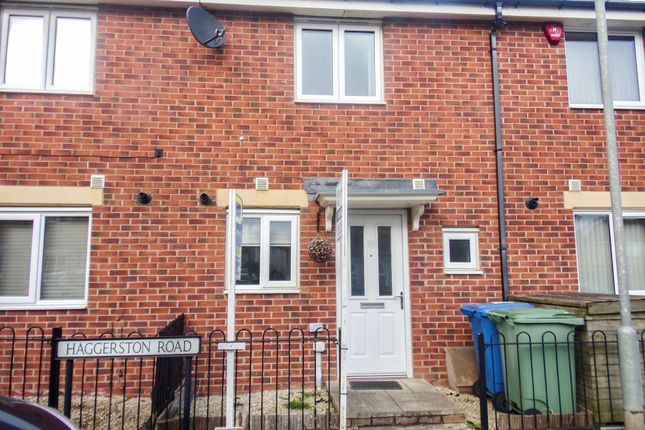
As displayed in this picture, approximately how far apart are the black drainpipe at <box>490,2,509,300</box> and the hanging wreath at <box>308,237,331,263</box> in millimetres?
2599

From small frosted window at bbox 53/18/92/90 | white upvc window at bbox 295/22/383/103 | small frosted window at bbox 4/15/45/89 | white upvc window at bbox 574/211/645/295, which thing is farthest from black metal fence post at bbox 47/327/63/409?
white upvc window at bbox 574/211/645/295

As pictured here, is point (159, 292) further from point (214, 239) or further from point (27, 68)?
point (27, 68)

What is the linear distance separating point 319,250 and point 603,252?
14.4 feet

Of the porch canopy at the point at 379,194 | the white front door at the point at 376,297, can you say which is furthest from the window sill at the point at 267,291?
the porch canopy at the point at 379,194

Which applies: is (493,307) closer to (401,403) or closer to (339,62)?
(401,403)

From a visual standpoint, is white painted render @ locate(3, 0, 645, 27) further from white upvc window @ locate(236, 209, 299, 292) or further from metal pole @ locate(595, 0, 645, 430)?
metal pole @ locate(595, 0, 645, 430)

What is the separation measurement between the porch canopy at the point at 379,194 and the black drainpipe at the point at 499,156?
3.30ft

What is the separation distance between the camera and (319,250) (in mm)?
6039

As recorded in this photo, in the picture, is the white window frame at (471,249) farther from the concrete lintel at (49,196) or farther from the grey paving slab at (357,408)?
the concrete lintel at (49,196)

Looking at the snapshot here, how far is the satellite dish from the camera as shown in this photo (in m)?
6.11

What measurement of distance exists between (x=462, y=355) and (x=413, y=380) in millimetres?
769

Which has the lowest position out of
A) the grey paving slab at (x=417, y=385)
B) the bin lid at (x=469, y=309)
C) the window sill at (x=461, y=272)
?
the grey paving slab at (x=417, y=385)

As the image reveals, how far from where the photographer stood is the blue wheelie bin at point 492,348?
5145mm

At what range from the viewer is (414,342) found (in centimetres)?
623
